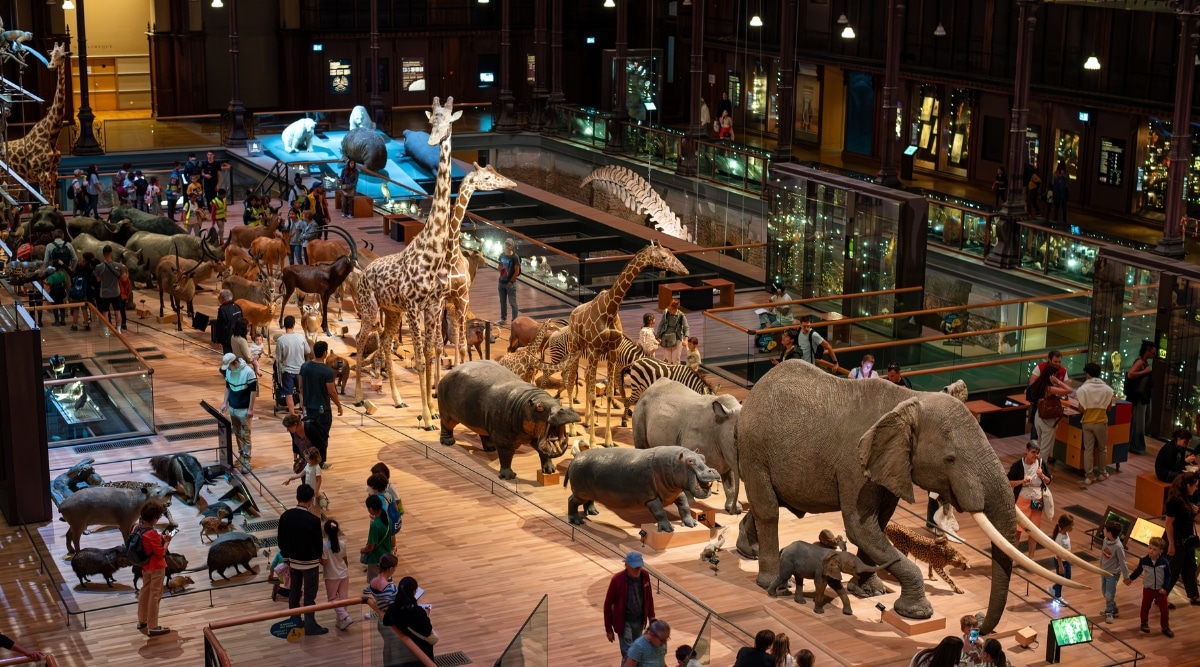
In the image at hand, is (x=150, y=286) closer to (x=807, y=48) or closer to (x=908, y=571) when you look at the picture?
(x=908, y=571)

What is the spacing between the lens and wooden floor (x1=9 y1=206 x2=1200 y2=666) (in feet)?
46.6

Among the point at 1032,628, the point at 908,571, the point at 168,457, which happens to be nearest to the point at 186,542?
the point at 168,457

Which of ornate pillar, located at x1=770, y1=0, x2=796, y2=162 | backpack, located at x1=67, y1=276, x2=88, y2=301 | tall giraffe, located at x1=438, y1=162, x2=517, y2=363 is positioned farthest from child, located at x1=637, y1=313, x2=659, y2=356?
ornate pillar, located at x1=770, y1=0, x2=796, y2=162

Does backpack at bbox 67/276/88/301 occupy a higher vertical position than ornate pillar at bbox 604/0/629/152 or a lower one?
lower

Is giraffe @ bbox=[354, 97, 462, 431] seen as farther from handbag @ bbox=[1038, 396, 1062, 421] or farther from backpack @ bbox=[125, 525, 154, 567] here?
handbag @ bbox=[1038, 396, 1062, 421]

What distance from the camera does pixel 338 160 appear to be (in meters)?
39.7

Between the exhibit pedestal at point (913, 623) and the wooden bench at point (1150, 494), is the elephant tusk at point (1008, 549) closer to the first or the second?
the exhibit pedestal at point (913, 623)

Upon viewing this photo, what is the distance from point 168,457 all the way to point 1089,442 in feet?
36.6

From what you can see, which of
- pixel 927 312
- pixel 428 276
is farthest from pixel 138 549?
pixel 927 312

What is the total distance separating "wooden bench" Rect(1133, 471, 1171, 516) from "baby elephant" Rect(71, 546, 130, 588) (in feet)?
37.5

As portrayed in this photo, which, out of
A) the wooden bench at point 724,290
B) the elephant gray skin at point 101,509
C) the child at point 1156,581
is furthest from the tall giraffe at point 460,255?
the child at point 1156,581

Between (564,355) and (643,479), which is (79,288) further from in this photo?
(643,479)

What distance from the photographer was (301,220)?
2981 cm

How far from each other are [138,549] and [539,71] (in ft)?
97.8
